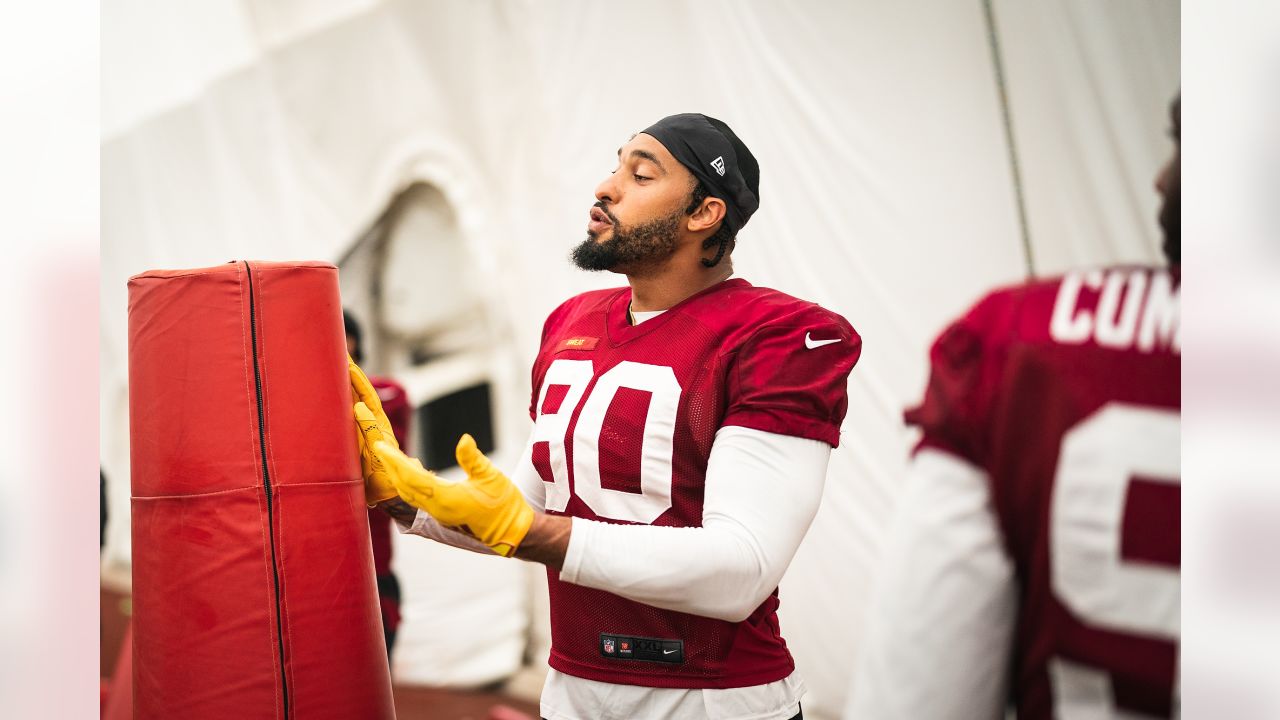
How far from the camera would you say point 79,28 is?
1963 millimetres

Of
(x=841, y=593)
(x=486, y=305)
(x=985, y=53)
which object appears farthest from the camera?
(x=486, y=305)

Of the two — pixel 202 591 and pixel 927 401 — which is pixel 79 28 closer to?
pixel 202 591

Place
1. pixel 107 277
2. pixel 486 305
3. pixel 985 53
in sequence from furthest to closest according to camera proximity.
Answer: pixel 107 277
pixel 486 305
pixel 985 53

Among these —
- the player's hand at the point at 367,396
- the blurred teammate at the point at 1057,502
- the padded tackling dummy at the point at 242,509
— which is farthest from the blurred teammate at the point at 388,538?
the blurred teammate at the point at 1057,502

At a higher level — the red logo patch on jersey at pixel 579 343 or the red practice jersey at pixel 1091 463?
the red logo patch on jersey at pixel 579 343

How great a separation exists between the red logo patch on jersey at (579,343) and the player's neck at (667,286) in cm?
8

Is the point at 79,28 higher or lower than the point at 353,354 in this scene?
higher

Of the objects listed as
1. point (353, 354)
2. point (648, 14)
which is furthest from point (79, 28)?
point (648, 14)

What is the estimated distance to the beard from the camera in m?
1.39

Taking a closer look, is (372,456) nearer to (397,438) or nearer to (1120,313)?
(1120,313)

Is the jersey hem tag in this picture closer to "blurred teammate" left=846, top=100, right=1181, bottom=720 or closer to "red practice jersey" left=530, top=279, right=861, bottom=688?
"red practice jersey" left=530, top=279, right=861, bottom=688

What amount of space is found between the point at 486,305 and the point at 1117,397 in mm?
2648

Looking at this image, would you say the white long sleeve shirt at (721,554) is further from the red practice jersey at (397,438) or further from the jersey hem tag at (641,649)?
the red practice jersey at (397,438)

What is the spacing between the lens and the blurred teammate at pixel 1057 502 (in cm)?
81
